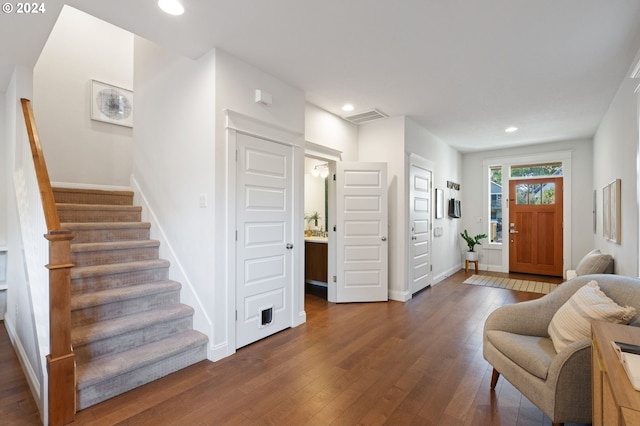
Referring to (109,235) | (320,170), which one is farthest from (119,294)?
(320,170)

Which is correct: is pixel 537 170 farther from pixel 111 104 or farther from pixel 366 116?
pixel 111 104

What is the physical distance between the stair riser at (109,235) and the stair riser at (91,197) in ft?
2.22

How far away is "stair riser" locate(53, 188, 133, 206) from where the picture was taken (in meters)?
3.53

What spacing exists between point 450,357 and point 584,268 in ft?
6.67

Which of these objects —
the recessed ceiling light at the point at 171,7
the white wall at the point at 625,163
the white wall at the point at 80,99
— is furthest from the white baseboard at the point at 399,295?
the white wall at the point at 80,99

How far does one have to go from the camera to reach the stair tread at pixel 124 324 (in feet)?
7.37

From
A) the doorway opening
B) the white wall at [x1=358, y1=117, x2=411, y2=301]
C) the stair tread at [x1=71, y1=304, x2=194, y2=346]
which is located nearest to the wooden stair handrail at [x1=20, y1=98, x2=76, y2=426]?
the stair tread at [x1=71, y1=304, x2=194, y2=346]

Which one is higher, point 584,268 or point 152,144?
point 152,144

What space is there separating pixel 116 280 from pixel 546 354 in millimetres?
3300

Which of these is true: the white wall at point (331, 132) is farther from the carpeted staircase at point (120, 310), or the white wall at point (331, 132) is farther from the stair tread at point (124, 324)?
the stair tread at point (124, 324)

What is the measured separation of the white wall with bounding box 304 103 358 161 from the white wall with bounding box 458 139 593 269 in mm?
3573

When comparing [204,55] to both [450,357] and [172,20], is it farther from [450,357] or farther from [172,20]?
[450,357]

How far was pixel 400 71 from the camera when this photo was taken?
314 centimetres

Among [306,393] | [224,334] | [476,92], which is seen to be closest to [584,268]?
[476,92]
